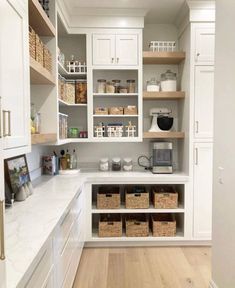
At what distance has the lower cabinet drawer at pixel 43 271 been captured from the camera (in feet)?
4.07

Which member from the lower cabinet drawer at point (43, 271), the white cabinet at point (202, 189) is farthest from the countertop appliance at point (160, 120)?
the lower cabinet drawer at point (43, 271)

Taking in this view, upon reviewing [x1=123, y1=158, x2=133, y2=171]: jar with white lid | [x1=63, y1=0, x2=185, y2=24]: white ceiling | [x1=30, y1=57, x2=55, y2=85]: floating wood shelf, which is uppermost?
[x1=63, y1=0, x2=185, y2=24]: white ceiling

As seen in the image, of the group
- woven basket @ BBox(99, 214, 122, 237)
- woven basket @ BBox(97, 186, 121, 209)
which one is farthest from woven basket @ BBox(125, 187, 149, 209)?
woven basket @ BBox(99, 214, 122, 237)

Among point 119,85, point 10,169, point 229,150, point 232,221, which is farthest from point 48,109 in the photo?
point 232,221

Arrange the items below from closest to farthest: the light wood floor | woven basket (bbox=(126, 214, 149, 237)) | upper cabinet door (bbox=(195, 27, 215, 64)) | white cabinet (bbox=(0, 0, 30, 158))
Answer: white cabinet (bbox=(0, 0, 30, 158)) → the light wood floor → upper cabinet door (bbox=(195, 27, 215, 64)) → woven basket (bbox=(126, 214, 149, 237))

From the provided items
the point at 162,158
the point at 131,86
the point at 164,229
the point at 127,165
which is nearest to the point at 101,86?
the point at 131,86

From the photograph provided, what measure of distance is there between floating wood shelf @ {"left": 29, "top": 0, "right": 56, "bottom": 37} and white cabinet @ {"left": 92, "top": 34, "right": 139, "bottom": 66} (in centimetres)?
83

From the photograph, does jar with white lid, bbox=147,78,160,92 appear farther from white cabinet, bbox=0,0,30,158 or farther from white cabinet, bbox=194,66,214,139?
white cabinet, bbox=0,0,30,158

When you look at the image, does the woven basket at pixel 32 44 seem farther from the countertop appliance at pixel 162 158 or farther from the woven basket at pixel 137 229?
the woven basket at pixel 137 229

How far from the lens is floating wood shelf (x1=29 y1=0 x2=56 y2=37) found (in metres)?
2.01

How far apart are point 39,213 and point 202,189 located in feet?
6.87

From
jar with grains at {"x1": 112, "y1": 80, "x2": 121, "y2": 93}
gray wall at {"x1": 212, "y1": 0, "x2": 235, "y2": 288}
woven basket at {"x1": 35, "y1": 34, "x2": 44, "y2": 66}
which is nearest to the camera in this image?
gray wall at {"x1": 212, "y1": 0, "x2": 235, "y2": 288}

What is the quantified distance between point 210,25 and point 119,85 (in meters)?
1.26

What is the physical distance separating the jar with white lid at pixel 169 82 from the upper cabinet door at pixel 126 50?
1.44 feet
